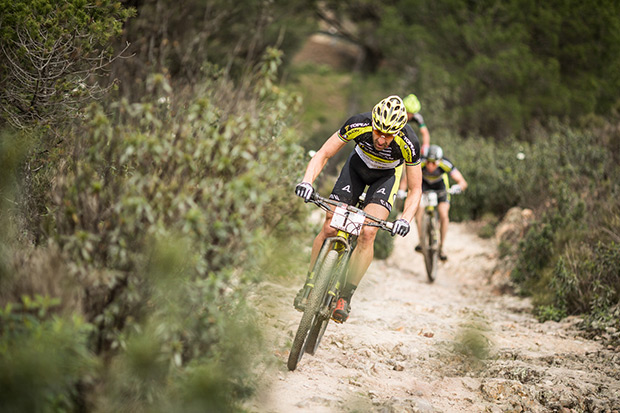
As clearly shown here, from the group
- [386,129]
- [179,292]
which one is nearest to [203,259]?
[179,292]

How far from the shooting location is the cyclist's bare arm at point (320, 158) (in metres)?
4.81

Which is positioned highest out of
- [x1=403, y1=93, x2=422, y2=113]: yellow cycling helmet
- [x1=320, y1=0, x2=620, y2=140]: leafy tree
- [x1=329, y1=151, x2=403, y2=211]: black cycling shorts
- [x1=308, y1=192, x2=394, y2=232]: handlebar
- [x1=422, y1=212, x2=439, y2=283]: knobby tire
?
[x1=320, y1=0, x2=620, y2=140]: leafy tree

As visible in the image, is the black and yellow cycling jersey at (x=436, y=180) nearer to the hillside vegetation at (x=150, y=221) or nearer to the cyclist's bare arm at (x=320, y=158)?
the hillside vegetation at (x=150, y=221)

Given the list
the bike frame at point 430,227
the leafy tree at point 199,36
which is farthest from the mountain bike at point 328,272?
the bike frame at point 430,227

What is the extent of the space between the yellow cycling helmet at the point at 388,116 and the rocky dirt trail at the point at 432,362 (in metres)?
1.68

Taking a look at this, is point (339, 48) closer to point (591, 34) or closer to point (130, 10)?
point (591, 34)

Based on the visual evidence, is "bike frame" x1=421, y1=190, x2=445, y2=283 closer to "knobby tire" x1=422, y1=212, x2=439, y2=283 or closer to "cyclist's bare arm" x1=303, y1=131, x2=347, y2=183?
"knobby tire" x1=422, y1=212, x2=439, y2=283

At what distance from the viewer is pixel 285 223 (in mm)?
7016

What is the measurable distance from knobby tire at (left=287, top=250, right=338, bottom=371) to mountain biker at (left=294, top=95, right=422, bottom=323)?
0.49ft

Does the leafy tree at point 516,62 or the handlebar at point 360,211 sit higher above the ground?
the leafy tree at point 516,62

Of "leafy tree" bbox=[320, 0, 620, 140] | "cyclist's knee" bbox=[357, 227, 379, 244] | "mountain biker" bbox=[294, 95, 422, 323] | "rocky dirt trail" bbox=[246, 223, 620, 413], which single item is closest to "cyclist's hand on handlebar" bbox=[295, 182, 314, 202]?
"mountain biker" bbox=[294, 95, 422, 323]

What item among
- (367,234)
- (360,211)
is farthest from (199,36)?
(360,211)

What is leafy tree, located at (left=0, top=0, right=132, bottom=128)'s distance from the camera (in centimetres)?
536

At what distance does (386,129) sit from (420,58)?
689 inches
